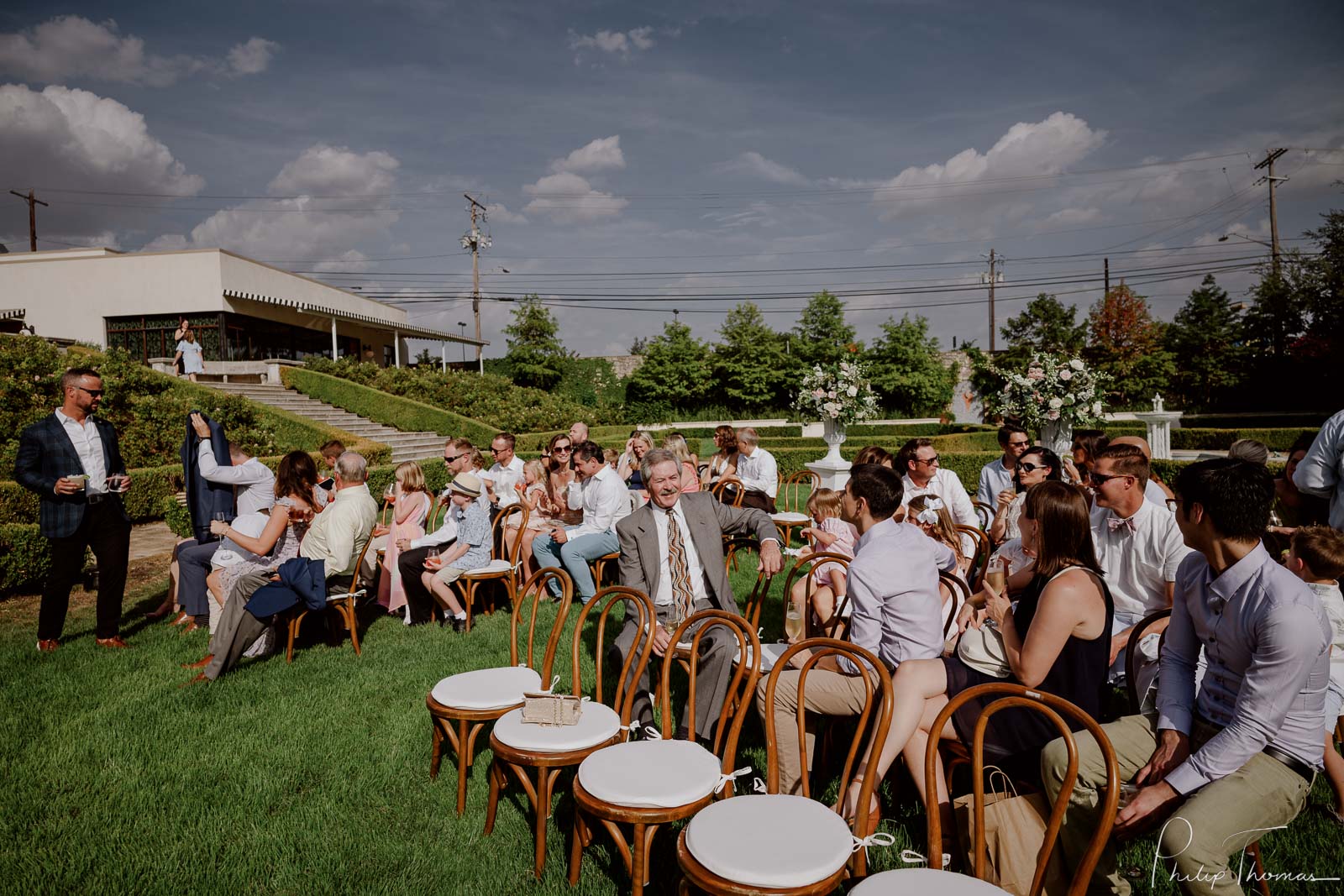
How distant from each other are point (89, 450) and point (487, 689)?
13.7ft

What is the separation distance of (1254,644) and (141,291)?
30.7 metres

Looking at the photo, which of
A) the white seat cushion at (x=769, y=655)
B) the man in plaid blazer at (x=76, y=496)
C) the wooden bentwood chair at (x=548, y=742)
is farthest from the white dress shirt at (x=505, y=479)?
the wooden bentwood chair at (x=548, y=742)

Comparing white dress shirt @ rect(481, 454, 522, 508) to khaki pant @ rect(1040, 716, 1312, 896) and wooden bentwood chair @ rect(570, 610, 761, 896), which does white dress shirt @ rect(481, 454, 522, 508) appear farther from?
khaki pant @ rect(1040, 716, 1312, 896)

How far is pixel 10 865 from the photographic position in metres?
2.66

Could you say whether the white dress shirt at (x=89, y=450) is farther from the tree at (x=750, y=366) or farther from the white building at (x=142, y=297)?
the tree at (x=750, y=366)

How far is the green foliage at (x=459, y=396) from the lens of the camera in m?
22.7

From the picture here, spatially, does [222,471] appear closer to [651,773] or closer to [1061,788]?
[651,773]

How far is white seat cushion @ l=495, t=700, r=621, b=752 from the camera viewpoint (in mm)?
2566

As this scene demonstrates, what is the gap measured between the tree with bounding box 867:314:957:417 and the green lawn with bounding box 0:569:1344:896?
28.6 metres

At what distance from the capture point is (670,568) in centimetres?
380

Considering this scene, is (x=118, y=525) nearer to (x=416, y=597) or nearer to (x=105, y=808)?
(x=416, y=597)

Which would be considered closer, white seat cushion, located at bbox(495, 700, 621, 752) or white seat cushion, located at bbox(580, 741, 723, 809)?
white seat cushion, located at bbox(580, 741, 723, 809)

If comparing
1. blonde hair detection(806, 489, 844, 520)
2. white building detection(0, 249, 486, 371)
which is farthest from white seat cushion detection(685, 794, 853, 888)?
white building detection(0, 249, 486, 371)

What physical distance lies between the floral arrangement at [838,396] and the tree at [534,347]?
999 inches
